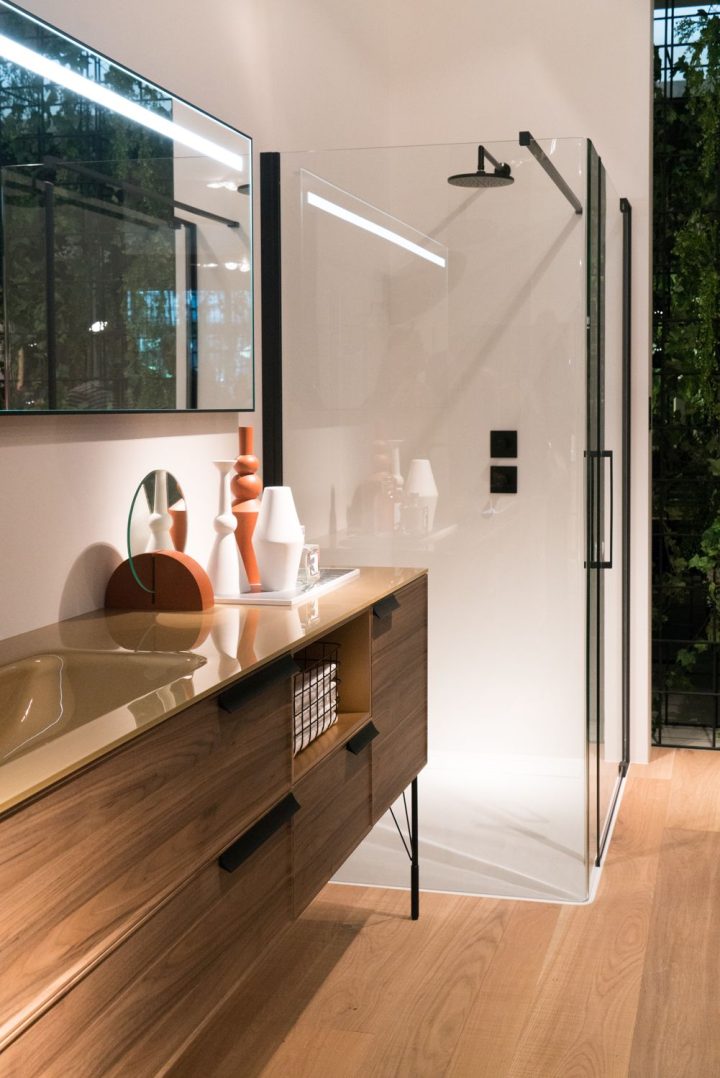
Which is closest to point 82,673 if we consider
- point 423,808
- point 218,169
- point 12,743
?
point 12,743

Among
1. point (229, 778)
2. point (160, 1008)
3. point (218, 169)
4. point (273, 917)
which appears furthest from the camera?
point (218, 169)

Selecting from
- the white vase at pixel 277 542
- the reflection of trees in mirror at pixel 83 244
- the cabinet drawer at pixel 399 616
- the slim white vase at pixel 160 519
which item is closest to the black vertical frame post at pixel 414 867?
the cabinet drawer at pixel 399 616

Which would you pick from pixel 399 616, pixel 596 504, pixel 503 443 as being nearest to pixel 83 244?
pixel 399 616

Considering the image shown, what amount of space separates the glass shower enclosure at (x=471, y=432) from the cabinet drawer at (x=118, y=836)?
144 centimetres

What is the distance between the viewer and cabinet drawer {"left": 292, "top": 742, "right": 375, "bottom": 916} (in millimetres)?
2156

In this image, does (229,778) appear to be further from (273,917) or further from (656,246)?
(656,246)

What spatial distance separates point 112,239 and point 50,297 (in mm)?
266

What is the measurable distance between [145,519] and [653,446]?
263 cm

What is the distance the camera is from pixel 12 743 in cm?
171

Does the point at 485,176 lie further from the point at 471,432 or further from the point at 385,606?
the point at 385,606

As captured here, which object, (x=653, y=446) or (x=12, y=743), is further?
(x=653, y=446)

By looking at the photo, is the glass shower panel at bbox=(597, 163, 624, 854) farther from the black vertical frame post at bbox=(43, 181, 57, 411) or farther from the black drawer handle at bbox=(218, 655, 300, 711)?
the black vertical frame post at bbox=(43, 181, 57, 411)

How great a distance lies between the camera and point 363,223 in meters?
3.27

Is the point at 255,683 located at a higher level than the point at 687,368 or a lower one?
lower
